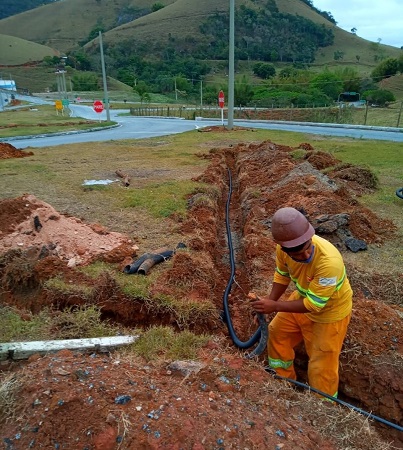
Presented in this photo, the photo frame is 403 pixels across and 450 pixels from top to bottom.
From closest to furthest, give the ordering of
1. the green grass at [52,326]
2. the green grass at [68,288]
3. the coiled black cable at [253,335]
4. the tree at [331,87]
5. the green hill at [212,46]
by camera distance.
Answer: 1. the coiled black cable at [253,335]
2. the green grass at [52,326]
3. the green grass at [68,288]
4. the tree at [331,87]
5. the green hill at [212,46]

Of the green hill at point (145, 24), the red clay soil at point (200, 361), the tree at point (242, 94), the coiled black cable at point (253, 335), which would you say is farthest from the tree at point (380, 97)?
the green hill at point (145, 24)

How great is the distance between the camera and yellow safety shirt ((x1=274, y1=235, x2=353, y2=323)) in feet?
9.35

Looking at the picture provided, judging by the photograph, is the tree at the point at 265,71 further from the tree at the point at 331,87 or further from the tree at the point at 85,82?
the tree at the point at 85,82

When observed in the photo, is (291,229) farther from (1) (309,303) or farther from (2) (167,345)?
(2) (167,345)

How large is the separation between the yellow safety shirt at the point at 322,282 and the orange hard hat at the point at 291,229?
10.9 inches

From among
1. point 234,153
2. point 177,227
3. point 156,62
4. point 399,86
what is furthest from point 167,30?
point 177,227

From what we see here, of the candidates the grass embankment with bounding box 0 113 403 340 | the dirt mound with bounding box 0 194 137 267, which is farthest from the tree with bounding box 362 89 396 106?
the dirt mound with bounding box 0 194 137 267

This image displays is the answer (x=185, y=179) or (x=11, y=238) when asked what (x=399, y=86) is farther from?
(x=11, y=238)

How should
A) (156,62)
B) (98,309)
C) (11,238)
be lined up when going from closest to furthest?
(98,309) → (11,238) → (156,62)

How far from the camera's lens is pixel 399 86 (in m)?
43.6

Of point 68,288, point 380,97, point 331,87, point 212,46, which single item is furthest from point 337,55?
point 68,288

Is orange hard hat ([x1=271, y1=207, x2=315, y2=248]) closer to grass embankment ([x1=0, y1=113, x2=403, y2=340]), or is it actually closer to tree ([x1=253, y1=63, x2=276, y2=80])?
grass embankment ([x1=0, y1=113, x2=403, y2=340])

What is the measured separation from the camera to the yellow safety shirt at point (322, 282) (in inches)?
112

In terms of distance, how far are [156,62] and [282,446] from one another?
97.1 metres
